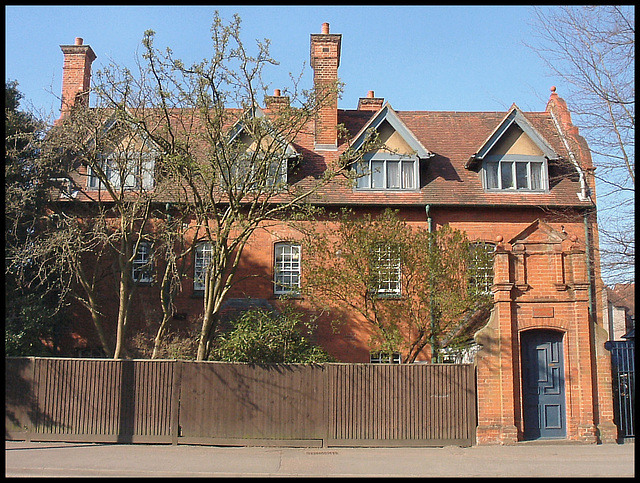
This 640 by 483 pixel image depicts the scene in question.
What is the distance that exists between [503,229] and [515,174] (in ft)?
6.99

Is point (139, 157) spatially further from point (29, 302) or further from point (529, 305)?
point (529, 305)

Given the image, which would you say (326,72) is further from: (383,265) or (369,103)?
(383,265)

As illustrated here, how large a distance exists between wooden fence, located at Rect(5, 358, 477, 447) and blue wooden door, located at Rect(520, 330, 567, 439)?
1302 mm

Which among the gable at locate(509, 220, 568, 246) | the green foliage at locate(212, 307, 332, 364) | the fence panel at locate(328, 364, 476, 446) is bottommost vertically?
the fence panel at locate(328, 364, 476, 446)

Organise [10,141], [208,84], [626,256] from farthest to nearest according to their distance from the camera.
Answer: [10,141], [208,84], [626,256]

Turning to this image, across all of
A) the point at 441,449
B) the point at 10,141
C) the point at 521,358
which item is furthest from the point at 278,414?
the point at 10,141

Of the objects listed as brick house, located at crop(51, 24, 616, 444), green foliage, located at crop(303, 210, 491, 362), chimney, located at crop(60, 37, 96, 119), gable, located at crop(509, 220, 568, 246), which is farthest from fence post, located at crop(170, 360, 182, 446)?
chimney, located at crop(60, 37, 96, 119)

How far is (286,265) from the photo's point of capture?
796 inches

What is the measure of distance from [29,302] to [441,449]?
1185 centimetres

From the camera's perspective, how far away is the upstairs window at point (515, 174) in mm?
21062

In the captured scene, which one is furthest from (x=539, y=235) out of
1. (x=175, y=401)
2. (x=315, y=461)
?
(x=175, y=401)

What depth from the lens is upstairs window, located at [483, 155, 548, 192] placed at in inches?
829

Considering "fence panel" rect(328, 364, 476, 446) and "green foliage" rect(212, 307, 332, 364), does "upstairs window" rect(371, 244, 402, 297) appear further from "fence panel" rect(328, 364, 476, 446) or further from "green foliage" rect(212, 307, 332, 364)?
"fence panel" rect(328, 364, 476, 446)

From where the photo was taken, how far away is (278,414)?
14.3m
